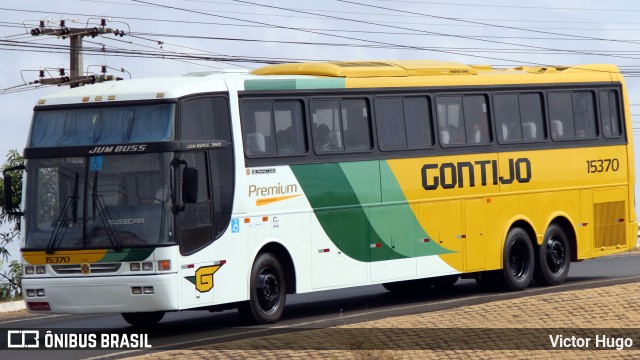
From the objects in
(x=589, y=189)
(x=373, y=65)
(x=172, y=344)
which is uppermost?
(x=373, y=65)

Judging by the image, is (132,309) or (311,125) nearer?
(132,309)

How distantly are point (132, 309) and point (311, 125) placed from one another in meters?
4.23

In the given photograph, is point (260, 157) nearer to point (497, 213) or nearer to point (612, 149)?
point (497, 213)

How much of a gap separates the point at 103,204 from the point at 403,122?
19.2ft

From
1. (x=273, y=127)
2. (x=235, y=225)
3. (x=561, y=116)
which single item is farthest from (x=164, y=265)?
(x=561, y=116)

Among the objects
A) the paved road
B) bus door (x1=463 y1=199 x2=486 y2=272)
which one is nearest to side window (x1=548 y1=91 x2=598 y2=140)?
bus door (x1=463 y1=199 x2=486 y2=272)

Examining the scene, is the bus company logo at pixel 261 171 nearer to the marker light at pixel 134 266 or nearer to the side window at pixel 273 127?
the side window at pixel 273 127

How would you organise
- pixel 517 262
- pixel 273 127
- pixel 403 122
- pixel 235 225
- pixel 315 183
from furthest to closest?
1. pixel 517 262
2. pixel 403 122
3. pixel 315 183
4. pixel 273 127
5. pixel 235 225

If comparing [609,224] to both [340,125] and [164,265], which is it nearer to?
[340,125]

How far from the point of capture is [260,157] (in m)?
18.6

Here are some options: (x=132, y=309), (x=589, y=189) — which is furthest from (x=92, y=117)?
(x=589, y=189)

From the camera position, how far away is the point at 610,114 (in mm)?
25250

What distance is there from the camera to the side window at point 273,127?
731 inches

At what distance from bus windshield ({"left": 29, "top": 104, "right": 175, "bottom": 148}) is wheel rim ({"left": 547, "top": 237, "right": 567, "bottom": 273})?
29.6 ft
